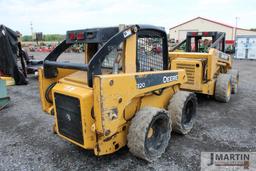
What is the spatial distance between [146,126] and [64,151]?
1.49 m

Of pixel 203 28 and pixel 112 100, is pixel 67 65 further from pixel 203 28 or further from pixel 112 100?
pixel 203 28

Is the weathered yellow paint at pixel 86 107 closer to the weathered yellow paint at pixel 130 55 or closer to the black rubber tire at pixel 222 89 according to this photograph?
the weathered yellow paint at pixel 130 55

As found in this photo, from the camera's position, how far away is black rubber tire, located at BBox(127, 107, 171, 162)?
3059 mm

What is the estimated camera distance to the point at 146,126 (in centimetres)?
306

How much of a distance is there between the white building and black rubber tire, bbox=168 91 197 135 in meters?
29.4

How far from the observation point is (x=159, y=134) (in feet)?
11.8

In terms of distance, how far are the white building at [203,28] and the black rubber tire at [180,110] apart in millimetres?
29357

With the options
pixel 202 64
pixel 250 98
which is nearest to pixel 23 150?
pixel 202 64

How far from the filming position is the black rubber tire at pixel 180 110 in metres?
3.93

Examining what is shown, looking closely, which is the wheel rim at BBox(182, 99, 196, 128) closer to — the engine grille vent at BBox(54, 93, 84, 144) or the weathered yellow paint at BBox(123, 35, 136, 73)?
the weathered yellow paint at BBox(123, 35, 136, 73)

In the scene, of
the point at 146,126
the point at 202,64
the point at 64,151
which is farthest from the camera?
the point at 202,64

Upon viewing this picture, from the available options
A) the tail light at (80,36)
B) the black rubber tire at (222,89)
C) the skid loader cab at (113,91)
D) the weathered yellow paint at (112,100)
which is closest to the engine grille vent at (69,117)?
the skid loader cab at (113,91)

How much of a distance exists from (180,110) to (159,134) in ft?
1.94

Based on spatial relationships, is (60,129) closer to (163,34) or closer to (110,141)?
(110,141)
